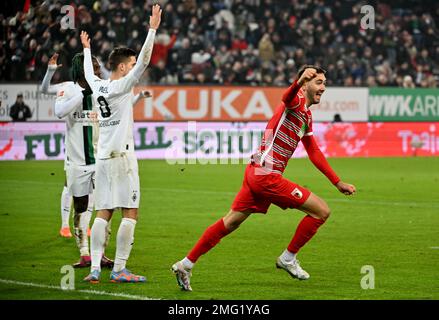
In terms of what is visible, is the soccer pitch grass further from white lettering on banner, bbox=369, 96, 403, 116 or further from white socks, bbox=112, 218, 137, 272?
white lettering on banner, bbox=369, 96, 403, 116

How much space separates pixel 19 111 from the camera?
1055 inches

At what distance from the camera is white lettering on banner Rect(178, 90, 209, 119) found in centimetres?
3000

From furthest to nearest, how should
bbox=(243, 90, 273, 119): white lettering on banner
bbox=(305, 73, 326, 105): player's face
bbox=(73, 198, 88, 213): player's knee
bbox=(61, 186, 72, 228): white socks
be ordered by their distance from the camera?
bbox=(243, 90, 273, 119): white lettering on banner → bbox=(61, 186, 72, 228): white socks → bbox=(73, 198, 88, 213): player's knee → bbox=(305, 73, 326, 105): player's face

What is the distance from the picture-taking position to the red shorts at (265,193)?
9.41 m

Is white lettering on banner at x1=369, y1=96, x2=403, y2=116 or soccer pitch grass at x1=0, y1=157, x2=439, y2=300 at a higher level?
soccer pitch grass at x1=0, y1=157, x2=439, y2=300

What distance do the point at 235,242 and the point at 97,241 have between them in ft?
12.4

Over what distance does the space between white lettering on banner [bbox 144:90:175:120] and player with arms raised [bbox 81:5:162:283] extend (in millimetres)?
19629

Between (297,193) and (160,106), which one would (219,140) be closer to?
(160,106)

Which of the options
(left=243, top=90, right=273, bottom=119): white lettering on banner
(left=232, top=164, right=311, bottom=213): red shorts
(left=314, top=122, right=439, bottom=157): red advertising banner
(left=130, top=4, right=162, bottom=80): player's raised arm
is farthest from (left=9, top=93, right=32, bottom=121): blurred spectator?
(left=232, top=164, right=311, bottom=213): red shorts

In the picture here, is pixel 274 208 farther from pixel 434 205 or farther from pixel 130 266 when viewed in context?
pixel 130 266

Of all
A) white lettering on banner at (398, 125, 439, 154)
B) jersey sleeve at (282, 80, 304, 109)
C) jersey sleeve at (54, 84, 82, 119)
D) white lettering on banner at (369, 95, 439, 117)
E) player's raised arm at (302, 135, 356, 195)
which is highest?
jersey sleeve at (282, 80, 304, 109)

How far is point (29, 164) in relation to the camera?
25203 millimetres

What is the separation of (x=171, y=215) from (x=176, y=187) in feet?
15.0

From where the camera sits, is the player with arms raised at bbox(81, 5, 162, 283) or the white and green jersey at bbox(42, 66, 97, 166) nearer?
the player with arms raised at bbox(81, 5, 162, 283)
